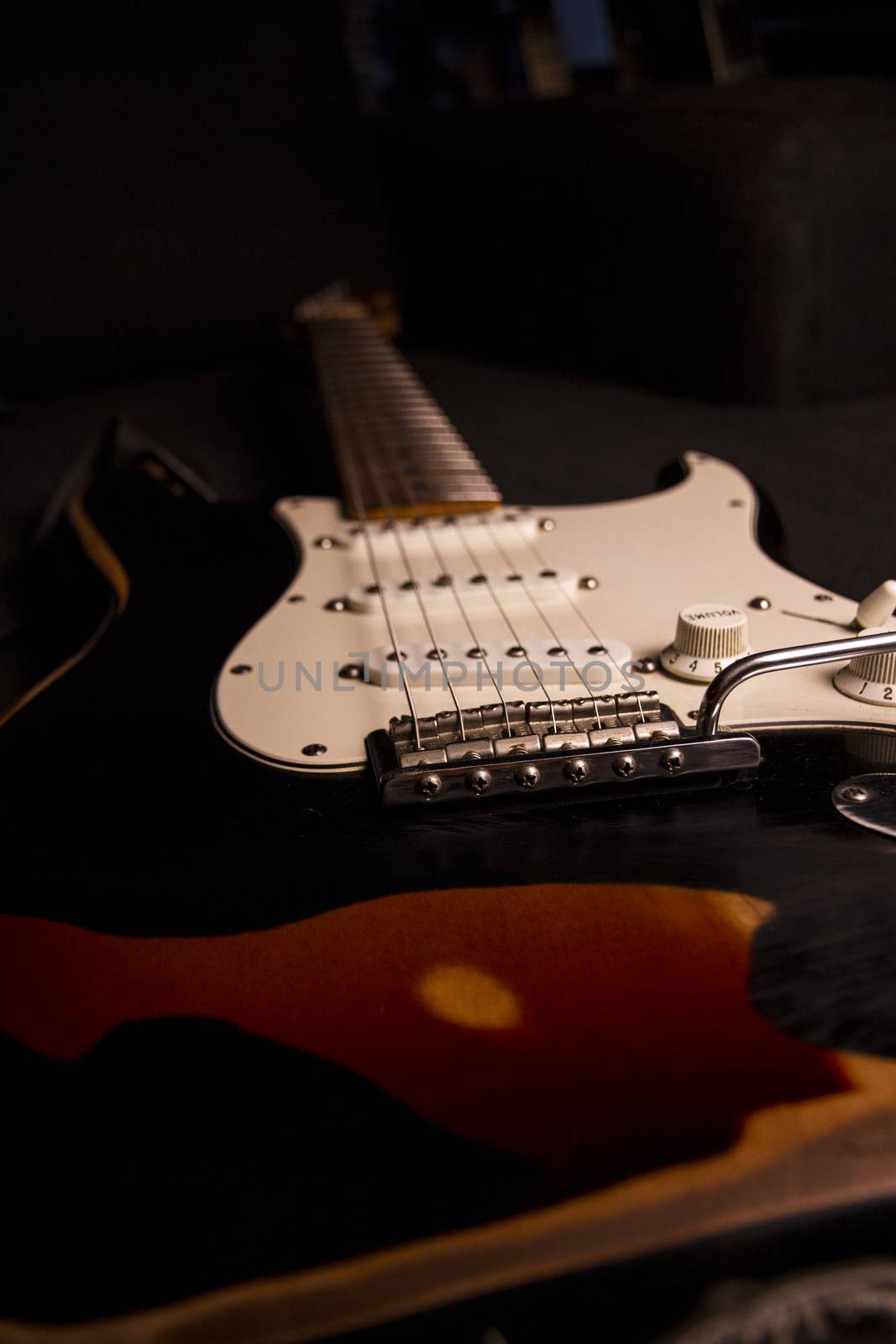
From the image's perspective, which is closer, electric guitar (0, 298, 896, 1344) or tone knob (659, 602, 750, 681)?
electric guitar (0, 298, 896, 1344)

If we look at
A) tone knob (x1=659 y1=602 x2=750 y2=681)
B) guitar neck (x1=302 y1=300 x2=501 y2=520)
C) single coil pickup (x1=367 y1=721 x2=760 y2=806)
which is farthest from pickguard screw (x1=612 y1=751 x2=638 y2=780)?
guitar neck (x1=302 y1=300 x2=501 y2=520)

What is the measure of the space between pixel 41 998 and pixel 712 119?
48.3 inches

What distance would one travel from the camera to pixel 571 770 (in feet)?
1.59

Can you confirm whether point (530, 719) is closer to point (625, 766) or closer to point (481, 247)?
point (625, 766)

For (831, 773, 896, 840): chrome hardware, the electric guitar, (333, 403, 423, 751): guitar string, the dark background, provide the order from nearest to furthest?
the electric guitar < (831, 773, 896, 840): chrome hardware < (333, 403, 423, 751): guitar string < the dark background

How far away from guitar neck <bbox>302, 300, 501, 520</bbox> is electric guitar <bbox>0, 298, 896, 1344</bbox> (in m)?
0.18

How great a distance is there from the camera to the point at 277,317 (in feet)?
5.22

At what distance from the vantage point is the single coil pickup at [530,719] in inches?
20.3

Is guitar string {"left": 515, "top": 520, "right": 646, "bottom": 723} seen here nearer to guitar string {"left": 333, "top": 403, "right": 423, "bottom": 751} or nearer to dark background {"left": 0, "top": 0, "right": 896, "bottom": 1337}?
guitar string {"left": 333, "top": 403, "right": 423, "bottom": 751}

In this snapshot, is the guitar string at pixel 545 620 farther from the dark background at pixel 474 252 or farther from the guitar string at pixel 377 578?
the dark background at pixel 474 252

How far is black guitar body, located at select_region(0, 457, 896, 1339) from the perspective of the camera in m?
0.31

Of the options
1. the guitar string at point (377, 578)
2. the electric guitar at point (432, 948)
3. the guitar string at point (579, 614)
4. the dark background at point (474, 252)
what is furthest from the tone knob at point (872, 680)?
the dark background at point (474, 252)

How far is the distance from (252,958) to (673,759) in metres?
0.21

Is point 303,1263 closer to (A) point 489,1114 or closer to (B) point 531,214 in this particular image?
(A) point 489,1114
